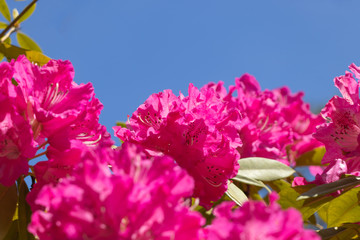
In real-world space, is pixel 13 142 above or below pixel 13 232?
above

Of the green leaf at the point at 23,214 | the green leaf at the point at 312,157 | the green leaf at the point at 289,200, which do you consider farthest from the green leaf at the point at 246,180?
the green leaf at the point at 312,157

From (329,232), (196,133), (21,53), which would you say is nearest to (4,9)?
(21,53)

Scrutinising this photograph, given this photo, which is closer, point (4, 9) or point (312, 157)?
point (4, 9)

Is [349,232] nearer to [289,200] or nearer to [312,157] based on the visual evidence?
[289,200]

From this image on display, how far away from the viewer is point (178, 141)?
105 centimetres

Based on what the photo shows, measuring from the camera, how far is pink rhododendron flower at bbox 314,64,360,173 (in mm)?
1193

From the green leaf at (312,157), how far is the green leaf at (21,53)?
140cm

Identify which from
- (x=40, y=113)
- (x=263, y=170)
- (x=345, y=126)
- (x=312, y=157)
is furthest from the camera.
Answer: (x=312, y=157)

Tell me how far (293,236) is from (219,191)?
18.3 inches

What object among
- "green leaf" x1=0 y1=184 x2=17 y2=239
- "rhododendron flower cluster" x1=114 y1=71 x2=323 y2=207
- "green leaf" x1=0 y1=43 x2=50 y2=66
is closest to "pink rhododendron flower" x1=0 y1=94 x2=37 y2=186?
"green leaf" x1=0 y1=184 x2=17 y2=239

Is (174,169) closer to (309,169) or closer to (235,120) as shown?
(235,120)

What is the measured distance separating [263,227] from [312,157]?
169cm

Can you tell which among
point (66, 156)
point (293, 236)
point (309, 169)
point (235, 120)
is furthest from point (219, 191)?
point (309, 169)

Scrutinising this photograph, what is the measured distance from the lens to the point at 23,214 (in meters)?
1.02
